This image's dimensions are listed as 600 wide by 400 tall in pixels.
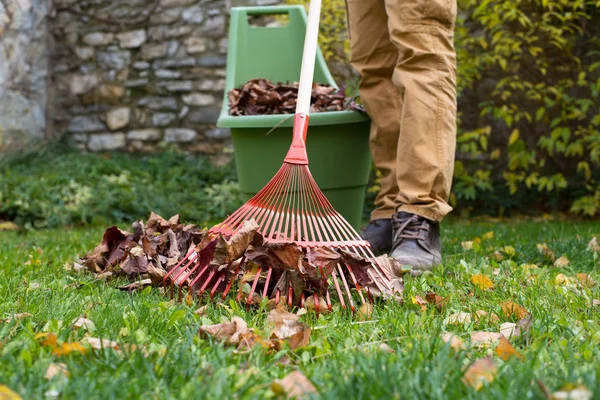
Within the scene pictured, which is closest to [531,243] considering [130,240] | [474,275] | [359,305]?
[474,275]

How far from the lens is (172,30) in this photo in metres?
5.69

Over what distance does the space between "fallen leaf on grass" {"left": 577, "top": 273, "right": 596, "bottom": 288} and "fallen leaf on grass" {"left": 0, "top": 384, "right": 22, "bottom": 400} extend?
1.46 m

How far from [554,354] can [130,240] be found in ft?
4.26

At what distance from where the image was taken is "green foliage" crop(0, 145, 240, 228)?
14.0ft

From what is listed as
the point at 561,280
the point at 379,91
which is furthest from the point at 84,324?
the point at 379,91

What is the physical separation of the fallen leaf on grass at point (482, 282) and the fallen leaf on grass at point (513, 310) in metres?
0.26

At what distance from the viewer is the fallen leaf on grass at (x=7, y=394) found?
2.84 feet

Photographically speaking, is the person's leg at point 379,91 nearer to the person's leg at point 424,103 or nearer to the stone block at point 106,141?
the person's leg at point 424,103

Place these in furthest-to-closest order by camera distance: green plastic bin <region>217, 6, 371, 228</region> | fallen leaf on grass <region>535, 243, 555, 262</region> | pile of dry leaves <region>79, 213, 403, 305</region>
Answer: green plastic bin <region>217, 6, 371, 228</region>, fallen leaf on grass <region>535, 243, 555, 262</region>, pile of dry leaves <region>79, 213, 403, 305</region>

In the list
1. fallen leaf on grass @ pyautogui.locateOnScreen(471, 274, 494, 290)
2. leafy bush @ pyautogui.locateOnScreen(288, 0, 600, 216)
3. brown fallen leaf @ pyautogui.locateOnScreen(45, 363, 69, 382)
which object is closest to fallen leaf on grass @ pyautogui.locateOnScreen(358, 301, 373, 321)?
fallen leaf on grass @ pyautogui.locateOnScreen(471, 274, 494, 290)

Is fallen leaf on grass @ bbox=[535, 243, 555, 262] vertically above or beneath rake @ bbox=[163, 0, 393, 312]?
beneath

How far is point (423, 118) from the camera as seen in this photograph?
6.96 feet

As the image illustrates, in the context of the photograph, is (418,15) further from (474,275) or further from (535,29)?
(535,29)

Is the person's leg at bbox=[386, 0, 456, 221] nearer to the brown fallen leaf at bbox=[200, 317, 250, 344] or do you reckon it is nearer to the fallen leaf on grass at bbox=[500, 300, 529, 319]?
the fallen leaf on grass at bbox=[500, 300, 529, 319]
